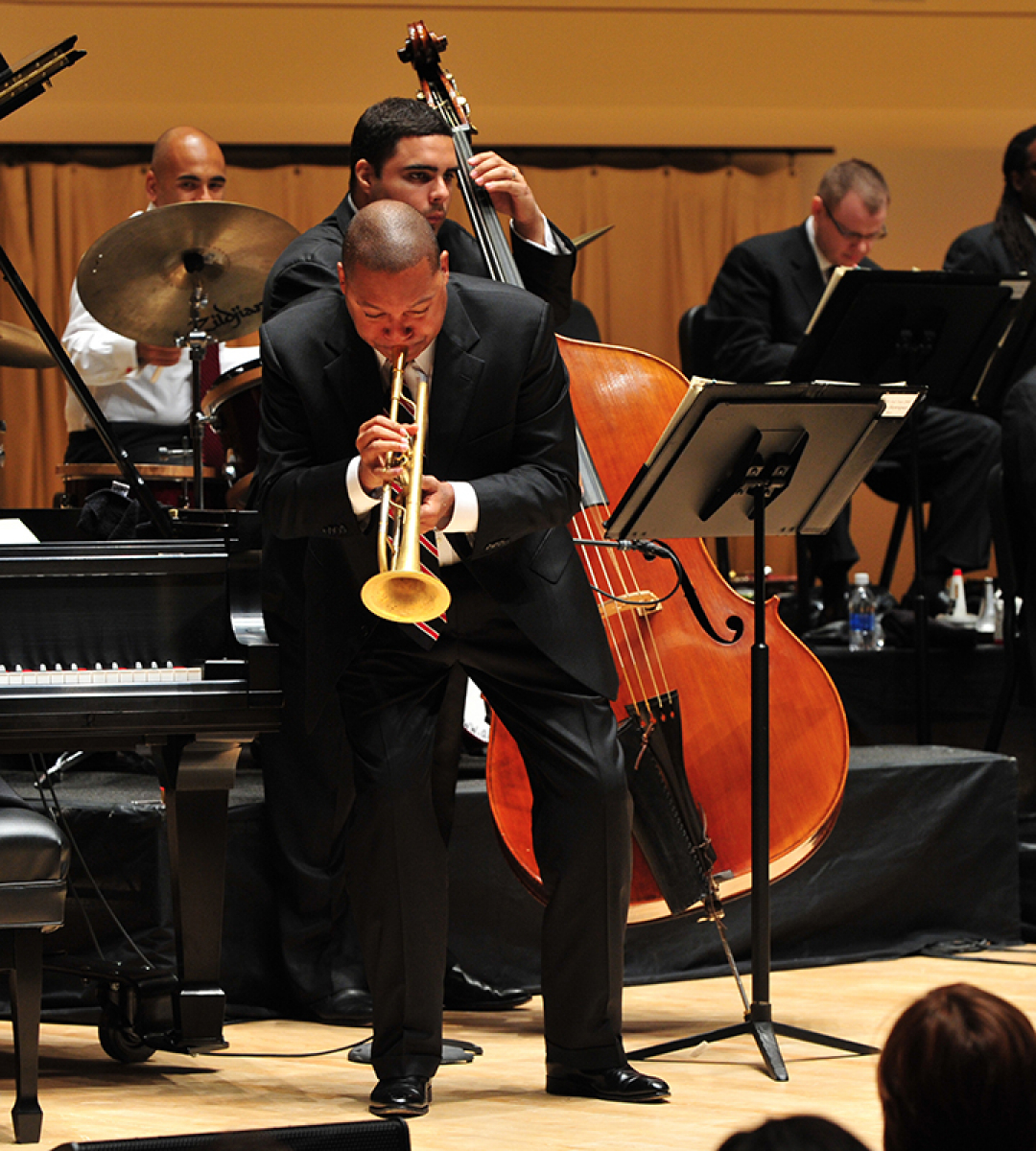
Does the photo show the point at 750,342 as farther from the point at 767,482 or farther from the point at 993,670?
the point at 767,482

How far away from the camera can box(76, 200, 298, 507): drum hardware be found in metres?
3.53

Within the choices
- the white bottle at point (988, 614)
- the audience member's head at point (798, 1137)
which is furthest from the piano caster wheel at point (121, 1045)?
the white bottle at point (988, 614)

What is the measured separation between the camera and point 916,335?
4297 millimetres

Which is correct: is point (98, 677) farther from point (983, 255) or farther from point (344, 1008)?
point (983, 255)

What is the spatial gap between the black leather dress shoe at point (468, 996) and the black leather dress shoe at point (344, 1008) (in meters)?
0.19

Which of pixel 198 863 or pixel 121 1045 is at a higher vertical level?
pixel 198 863

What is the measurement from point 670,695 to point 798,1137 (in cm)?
217

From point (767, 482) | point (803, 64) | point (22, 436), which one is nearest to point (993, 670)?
point (767, 482)

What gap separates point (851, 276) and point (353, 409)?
1.86m

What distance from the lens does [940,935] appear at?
3947 mm

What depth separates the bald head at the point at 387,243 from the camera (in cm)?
240

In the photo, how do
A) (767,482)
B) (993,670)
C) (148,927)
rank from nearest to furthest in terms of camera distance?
(767,482), (148,927), (993,670)

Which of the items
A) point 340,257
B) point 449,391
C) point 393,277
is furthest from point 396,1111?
point 340,257

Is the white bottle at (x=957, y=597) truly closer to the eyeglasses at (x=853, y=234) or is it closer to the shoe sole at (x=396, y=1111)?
the eyeglasses at (x=853, y=234)
